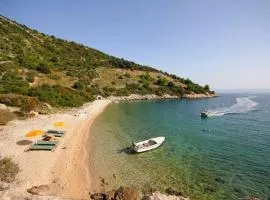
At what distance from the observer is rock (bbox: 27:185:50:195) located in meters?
15.6

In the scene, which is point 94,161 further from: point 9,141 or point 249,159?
point 249,159

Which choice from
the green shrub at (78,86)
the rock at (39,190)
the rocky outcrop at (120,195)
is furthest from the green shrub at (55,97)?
the rocky outcrop at (120,195)

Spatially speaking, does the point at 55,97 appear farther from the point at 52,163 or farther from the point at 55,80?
the point at 52,163

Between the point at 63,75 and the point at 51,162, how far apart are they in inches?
2413

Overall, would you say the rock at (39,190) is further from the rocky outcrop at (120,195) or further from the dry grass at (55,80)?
the dry grass at (55,80)

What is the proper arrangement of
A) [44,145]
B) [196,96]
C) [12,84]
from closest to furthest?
[44,145]
[12,84]
[196,96]

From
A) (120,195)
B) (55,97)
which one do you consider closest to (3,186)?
(120,195)

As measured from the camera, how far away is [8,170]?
1823 cm

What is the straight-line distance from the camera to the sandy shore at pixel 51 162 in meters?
16.7

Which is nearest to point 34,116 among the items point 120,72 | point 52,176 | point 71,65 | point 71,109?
point 71,109

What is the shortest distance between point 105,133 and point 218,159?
1684cm

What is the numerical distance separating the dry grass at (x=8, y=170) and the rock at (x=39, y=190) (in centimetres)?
214

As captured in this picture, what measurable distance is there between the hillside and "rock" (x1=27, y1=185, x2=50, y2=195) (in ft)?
82.4

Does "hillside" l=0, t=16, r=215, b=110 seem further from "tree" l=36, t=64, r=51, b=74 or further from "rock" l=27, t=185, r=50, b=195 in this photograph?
"rock" l=27, t=185, r=50, b=195
